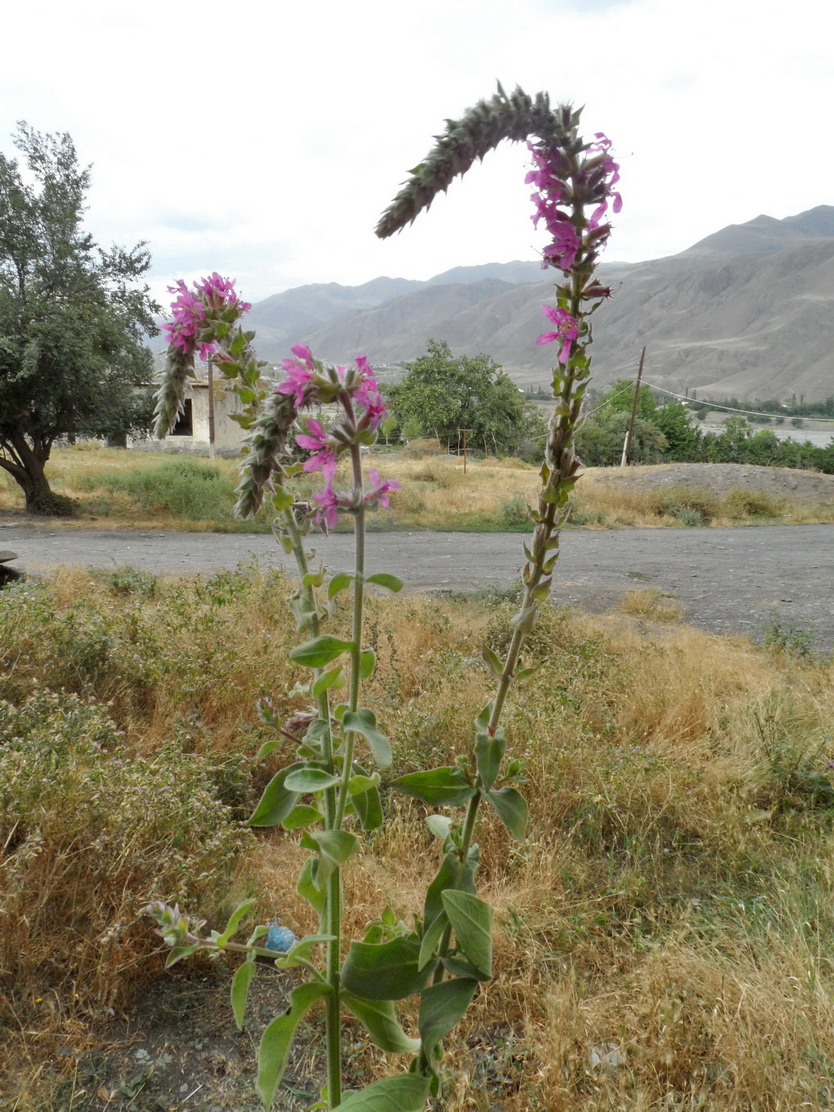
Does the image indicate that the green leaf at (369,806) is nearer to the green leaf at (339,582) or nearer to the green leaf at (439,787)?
the green leaf at (439,787)

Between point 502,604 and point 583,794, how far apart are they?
359 cm

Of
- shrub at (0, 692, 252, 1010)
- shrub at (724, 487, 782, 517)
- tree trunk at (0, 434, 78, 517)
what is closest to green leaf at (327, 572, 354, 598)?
shrub at (0, 692, 252, 1010)

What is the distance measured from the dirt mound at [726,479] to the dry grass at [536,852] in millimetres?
18591

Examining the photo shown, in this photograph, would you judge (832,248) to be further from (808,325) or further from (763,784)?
(763,784)

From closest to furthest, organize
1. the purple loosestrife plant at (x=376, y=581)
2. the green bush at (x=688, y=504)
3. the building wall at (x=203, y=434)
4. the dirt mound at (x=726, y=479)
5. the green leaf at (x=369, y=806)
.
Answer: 1. the purple loosestrife plant at (x=376, y=581)
2. the green leaf at (x=369, y=806)
3. the green bush at (x=688, y=504)
4. the dirt mound at (x=726, y=479)
5. the building wall at (x=203, y=434)

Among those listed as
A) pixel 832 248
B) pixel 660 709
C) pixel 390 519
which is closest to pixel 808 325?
pixel 832 248

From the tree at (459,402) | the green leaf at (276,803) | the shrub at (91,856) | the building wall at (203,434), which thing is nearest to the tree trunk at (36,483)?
the building wall at (203,434)

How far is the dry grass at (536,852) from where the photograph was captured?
221 cm

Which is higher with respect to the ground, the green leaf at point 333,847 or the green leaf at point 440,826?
the green leaf at point 333,847

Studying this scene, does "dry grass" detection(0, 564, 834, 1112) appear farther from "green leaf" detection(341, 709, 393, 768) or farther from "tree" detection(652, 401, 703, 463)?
"tree" detection(652, 401, 703, 463)

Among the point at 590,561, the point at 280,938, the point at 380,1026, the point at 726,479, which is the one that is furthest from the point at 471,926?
the point at 726,479

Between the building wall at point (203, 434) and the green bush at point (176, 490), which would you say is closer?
the green bush at point (176, 490)

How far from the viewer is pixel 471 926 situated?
37.0 inches

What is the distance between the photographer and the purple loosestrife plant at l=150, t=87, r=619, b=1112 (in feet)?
2.90
